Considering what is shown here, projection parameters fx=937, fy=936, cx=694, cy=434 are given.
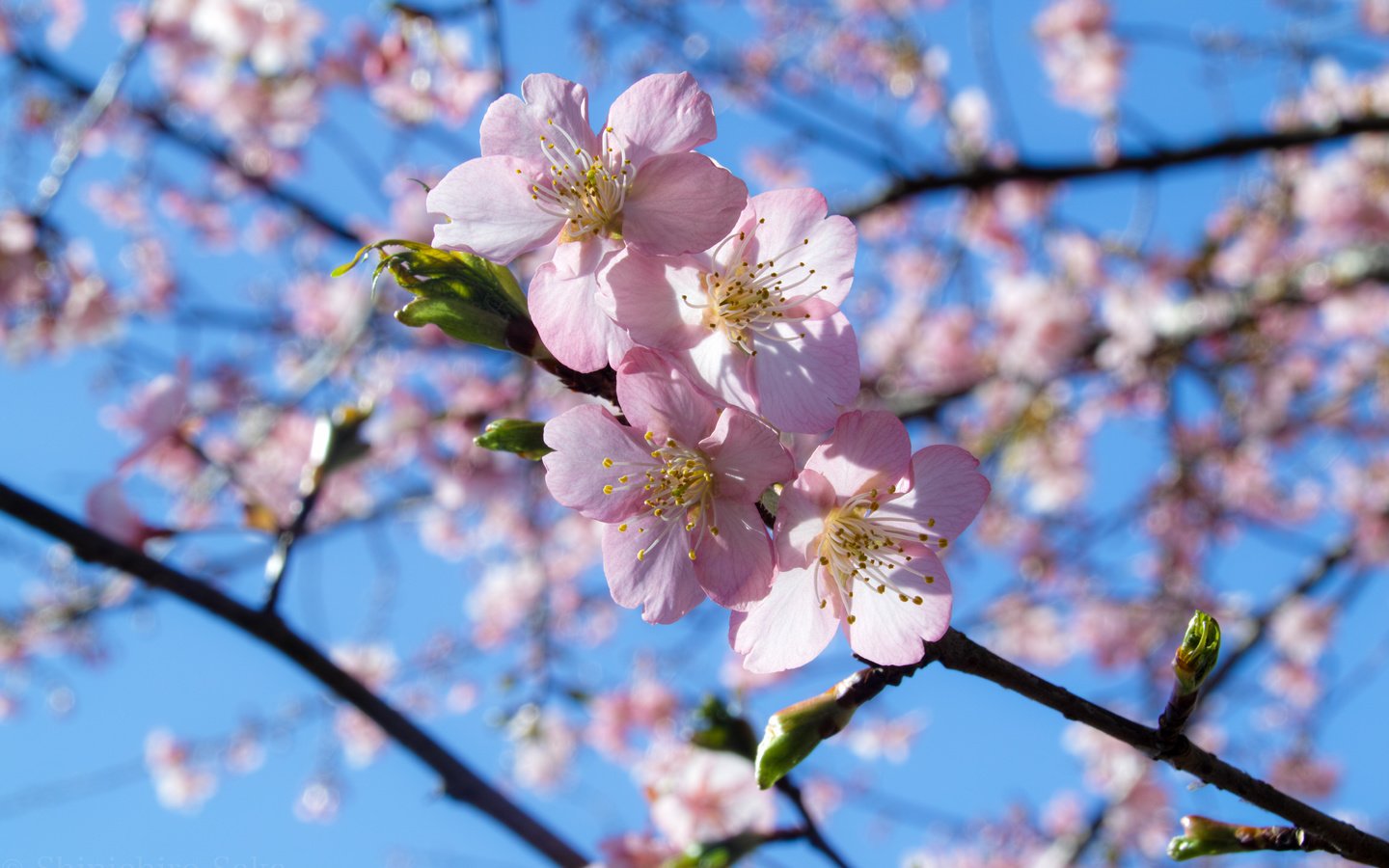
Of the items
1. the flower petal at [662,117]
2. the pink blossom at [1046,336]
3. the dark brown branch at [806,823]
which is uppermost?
the flower petal at [662,117]

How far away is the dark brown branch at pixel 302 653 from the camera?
3.96 ft

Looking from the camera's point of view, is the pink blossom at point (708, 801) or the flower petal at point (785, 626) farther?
the pink blossom at point (708, 801)

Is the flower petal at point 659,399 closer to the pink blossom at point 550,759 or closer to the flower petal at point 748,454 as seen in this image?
the flower petal at point 748,454

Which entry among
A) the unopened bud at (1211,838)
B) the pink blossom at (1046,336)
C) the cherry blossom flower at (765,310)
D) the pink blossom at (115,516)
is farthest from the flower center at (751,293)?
the pink blossom at (1046,336)

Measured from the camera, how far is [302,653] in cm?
129

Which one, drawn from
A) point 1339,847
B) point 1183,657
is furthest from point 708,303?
point 1339,847

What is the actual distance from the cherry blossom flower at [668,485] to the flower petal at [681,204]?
0.12m

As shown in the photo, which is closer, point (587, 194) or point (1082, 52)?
point (587, 194)

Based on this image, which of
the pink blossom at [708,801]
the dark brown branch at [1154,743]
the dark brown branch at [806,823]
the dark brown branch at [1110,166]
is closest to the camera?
the dark brown branch at [1154,743]

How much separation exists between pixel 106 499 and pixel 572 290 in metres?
1.10

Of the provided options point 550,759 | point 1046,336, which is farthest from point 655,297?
point 550,759

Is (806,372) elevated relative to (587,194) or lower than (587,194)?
lower

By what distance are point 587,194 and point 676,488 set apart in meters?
0.32

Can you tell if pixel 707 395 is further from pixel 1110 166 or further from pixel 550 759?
pixel 550 759
